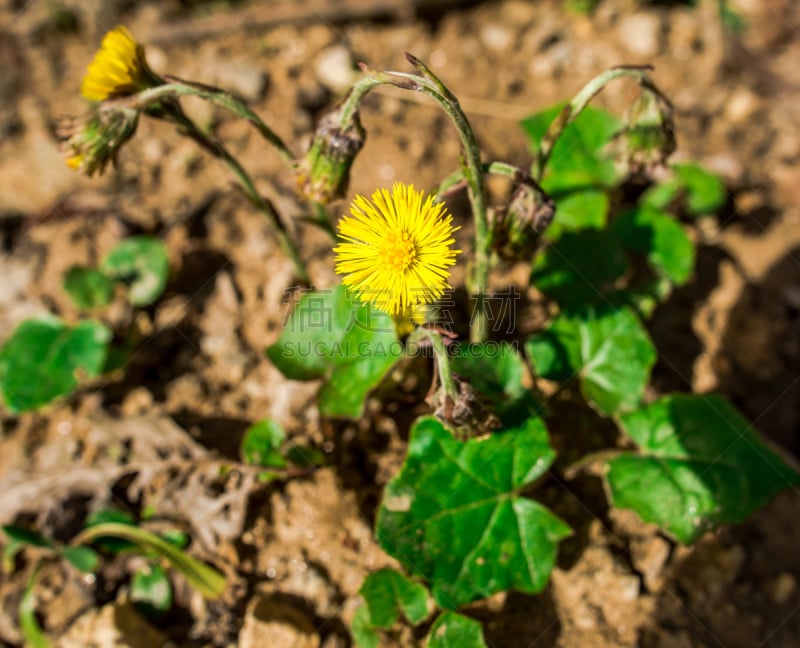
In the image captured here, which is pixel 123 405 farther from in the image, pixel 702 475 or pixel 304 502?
Answer: pixel 702 475

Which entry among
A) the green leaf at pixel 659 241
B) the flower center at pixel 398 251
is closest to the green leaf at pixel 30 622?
the flower center at pixel 398 251

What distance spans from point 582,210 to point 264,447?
4.77 ft

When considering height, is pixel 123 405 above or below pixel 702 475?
below

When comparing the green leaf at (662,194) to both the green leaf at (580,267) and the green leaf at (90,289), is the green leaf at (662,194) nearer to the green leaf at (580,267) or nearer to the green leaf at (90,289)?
the green leaf at (580,267)

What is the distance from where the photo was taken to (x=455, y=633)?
6.50ft

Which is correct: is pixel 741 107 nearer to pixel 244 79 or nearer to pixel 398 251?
pixel 244 79

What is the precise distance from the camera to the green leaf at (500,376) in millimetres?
2213

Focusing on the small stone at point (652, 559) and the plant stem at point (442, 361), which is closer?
the plant stem at point (442, 361)

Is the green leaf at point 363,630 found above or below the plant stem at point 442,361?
below

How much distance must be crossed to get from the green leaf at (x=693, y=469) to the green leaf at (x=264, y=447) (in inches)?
41.9

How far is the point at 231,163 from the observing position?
2.15m

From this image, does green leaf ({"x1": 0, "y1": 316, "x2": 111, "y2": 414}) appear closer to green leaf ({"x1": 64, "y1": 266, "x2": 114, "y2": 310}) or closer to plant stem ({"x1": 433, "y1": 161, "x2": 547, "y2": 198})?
green leaf ({"x1": 64, "y1": 266, "x2": 114, "y2": 310})

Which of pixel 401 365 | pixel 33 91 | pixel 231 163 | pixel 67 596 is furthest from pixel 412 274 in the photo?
pixel 33 91

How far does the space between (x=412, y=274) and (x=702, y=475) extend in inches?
45.7
